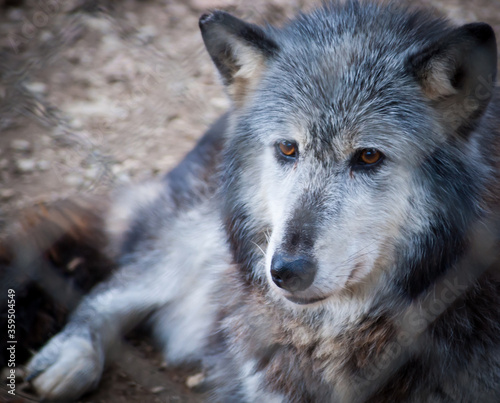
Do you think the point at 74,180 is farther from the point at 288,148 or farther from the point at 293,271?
the point at 293,271

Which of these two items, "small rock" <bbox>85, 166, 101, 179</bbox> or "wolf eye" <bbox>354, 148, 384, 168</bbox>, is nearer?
"wolf eye" <bbox>354, 148, 384, 168</bbox>

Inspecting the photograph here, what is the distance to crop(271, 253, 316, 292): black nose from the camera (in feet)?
5.85

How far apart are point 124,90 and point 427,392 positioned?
3189mm

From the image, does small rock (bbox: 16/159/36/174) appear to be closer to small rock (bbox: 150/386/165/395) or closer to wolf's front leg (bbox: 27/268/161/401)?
wolf's front leg (bbox: 27/268/161/401)

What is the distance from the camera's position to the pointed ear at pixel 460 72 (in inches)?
68.2

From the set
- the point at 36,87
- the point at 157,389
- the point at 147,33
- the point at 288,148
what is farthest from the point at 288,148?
the point at 147,33

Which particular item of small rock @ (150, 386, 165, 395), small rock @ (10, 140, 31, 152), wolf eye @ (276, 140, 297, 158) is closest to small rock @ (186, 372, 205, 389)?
small rock @ (150, 386, 165, 395)

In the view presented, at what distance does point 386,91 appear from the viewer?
6.29 ft

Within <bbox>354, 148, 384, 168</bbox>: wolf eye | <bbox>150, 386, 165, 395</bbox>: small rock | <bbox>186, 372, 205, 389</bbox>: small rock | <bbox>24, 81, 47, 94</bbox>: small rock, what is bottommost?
<bbox>186, 372, 205, 389</bbox>: small rock

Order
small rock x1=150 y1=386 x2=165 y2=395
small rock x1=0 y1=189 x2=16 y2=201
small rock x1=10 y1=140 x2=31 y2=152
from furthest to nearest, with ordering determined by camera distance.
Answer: small rock x1=10 y1=140 x2=31 y2=152 < small rock x1=0 y1=189 x2=16 y2=201 < small rock x1=150 y1=386 x2=165 y2=395

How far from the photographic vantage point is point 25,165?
3.48 meters

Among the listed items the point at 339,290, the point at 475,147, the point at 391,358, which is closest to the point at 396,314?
the point at 391,358

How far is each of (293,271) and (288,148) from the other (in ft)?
1.68

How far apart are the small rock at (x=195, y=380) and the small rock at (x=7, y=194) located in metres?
1.57
